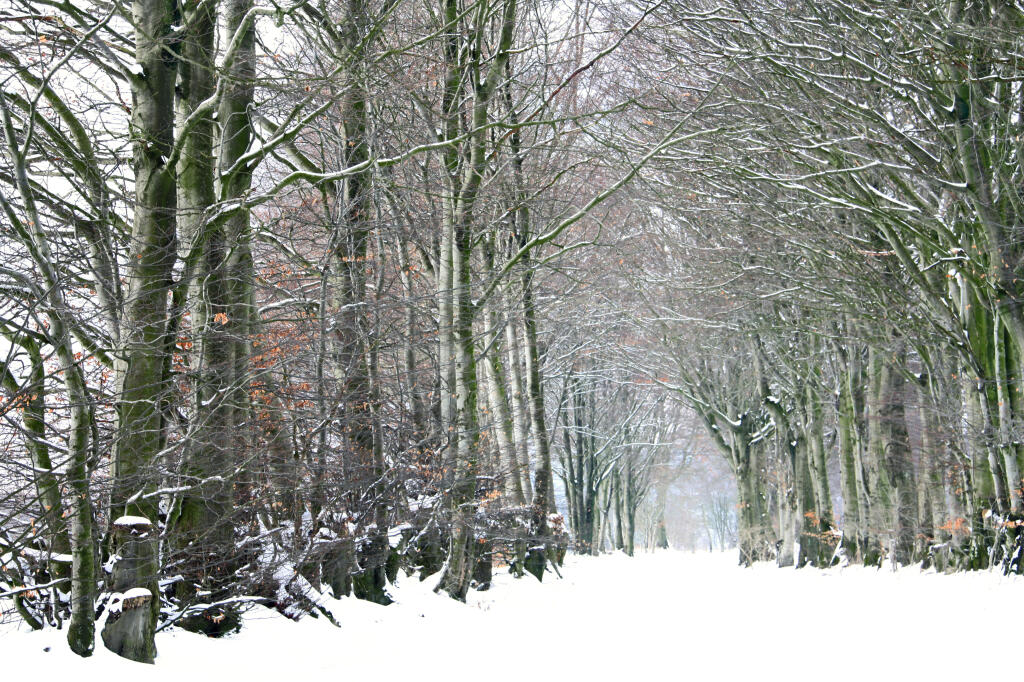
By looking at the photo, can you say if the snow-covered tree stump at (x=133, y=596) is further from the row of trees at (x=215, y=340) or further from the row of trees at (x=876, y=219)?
the row of trees at (x=876, y=219)

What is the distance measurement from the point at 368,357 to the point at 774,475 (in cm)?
2760

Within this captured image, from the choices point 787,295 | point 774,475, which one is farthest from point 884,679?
point 774,475

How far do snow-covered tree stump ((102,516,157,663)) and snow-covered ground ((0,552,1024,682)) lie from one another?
0.45 ft

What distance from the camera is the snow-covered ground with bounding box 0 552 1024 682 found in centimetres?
635

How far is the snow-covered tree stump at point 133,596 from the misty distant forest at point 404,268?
0.02 meters

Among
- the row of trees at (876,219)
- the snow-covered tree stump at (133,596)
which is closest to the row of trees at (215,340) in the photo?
the snow-covered tree stump at (133,596)

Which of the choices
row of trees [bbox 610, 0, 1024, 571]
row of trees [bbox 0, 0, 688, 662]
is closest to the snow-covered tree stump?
row of trees [bbox 0, 0, 688, 662]

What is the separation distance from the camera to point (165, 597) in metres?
6.88

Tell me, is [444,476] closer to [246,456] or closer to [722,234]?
[246,456]

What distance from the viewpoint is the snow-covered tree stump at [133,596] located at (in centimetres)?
568

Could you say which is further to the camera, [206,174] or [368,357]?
[368,357]

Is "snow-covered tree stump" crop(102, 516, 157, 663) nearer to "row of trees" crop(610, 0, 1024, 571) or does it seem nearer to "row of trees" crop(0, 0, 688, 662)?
"row of trees" crop(0, 0, 688, 662)

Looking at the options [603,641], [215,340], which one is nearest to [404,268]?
[215,340]

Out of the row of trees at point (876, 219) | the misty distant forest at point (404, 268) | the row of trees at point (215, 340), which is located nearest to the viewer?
the row of trees at point (215, 340)
